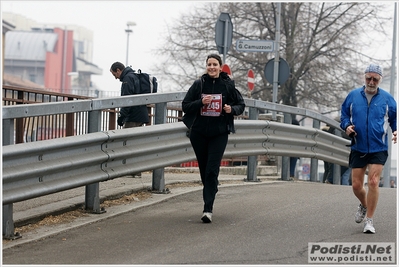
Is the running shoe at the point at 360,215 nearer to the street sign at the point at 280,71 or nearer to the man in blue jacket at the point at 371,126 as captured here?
the man in blue jacket at the point at 371,126

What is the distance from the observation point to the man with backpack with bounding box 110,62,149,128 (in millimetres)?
12711

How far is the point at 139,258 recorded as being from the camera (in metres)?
6.81

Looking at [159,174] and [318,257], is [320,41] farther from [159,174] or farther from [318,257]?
[318,257]

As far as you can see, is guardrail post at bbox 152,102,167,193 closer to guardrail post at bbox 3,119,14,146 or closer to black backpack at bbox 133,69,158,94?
black backpack at bbox 133,69,158,94

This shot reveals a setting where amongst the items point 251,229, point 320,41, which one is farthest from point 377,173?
point 320,41

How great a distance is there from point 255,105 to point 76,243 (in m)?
6.01

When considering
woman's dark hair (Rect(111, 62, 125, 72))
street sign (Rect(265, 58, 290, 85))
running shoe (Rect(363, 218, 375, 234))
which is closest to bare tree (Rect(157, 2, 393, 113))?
street sign (Rect(265, 58, 290, 85))

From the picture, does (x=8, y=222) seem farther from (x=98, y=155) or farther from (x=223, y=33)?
(x=223, y=33)

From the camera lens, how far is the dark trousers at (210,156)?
29.7ft

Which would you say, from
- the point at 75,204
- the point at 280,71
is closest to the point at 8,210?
the point at 75,204

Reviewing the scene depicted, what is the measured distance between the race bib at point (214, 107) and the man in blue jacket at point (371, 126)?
4.25ft

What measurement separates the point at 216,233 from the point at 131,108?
16.2ft

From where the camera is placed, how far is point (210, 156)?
9117mm

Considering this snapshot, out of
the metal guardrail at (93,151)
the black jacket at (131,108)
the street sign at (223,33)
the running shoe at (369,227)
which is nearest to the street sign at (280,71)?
the street sign at (223,33)
